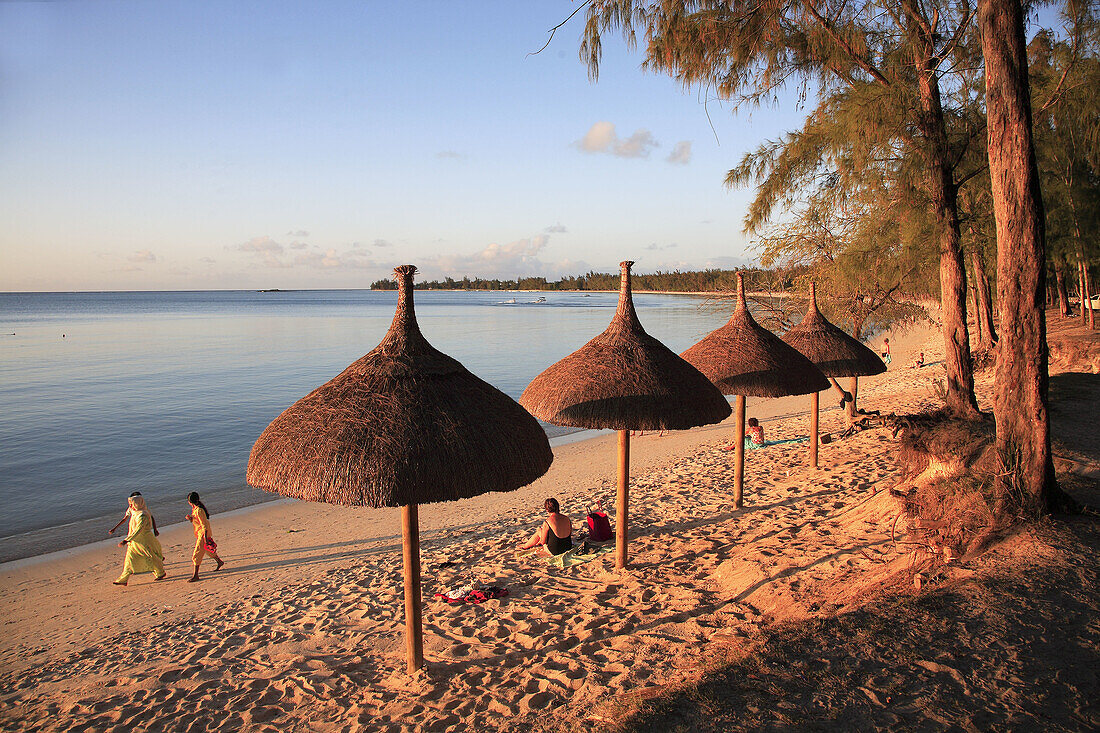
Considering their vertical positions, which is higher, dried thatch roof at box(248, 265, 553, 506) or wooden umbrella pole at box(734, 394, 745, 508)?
dried thatch roof at box(248, 265, 553, 506)

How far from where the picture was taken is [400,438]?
4109 mm

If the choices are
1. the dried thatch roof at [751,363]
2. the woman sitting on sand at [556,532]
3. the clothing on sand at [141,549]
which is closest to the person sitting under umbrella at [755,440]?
the dried thatch roof at [751,363]

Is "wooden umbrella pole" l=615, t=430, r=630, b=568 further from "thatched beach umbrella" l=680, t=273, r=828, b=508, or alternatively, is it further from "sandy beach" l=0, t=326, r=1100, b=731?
"thatched beach umbrella" l=680, t=273, r=828, b=508

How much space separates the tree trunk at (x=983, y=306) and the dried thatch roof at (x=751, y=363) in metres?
8.95

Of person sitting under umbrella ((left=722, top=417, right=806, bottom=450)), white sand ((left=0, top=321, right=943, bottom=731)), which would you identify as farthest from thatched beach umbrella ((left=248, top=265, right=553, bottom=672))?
person sitting under umbrella ((left=722, top=417, right=806, bottom=450))

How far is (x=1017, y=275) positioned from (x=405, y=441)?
16.9 feet

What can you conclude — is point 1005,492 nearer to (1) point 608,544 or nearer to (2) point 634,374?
(2) point 634,374

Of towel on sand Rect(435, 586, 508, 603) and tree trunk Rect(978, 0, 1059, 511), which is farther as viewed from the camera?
towel on sand Rect(435, 586, 508, 603)

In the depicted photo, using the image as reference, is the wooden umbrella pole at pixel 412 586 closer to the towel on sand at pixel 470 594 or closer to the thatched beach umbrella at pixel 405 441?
the thatched beach umbrella at pixel 405 441

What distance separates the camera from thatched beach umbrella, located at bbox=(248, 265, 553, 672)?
4043mm

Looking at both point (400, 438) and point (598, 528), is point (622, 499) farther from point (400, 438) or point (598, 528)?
point (400, 438)

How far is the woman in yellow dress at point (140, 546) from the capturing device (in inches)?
304

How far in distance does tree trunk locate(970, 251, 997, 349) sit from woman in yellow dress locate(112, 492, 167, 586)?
16.4 metres

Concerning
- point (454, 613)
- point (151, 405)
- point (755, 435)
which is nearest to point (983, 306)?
point (755, 435)
